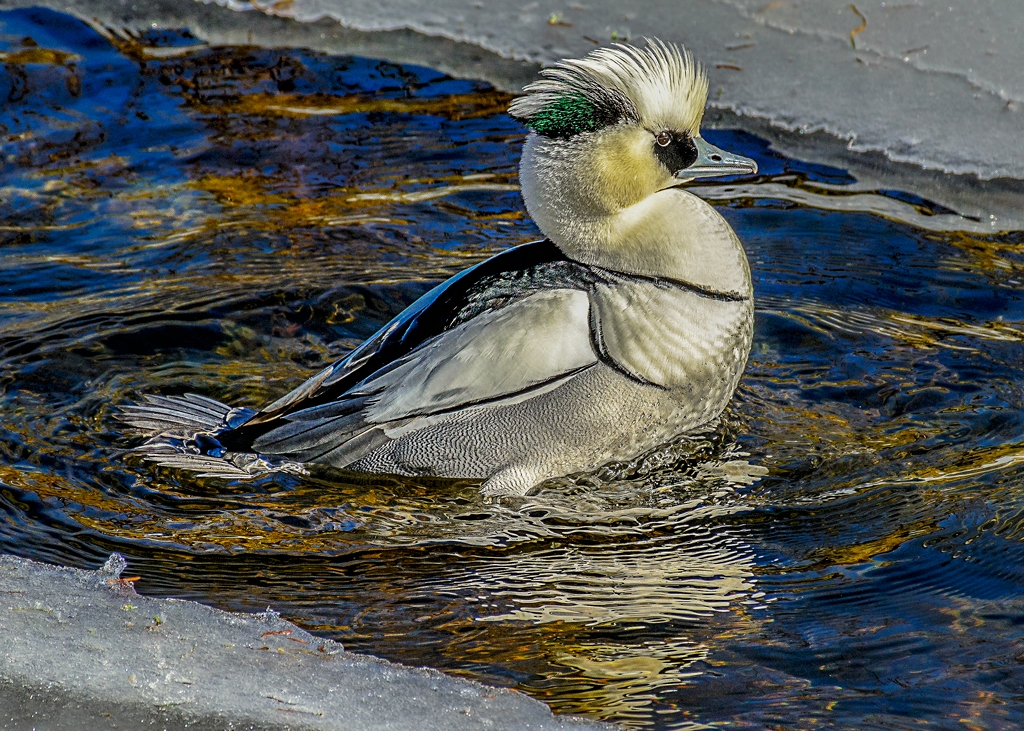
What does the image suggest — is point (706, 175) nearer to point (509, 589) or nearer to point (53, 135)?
point (509, 589)

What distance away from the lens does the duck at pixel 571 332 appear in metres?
4.21

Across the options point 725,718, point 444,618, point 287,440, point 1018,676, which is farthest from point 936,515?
point 287,440

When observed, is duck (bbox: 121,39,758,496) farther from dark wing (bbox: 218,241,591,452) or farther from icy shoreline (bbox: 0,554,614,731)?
icy shoreline (bbox: 0,554,614,731)

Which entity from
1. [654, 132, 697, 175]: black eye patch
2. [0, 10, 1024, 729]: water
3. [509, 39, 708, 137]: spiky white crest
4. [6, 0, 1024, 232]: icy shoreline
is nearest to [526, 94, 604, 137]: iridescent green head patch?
[509, 39, 708, 137]: spiky white crest

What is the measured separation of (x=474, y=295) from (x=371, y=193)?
240 cm

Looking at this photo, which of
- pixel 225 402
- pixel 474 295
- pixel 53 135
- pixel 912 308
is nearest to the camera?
pixel 474 295

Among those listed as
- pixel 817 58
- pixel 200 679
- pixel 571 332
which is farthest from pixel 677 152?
pixel 817 58

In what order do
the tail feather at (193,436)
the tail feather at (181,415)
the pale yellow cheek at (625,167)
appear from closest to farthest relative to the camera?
1. the pale yellow cheek at (625,167)
2. the tail feather at (193,436)
3. the tail feather at (181,415)

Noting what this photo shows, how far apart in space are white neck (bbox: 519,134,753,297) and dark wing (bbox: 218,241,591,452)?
12 cm

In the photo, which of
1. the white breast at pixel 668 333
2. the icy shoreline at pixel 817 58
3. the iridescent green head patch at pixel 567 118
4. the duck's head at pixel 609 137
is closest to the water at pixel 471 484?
the icy shoreline at pixel 817 58

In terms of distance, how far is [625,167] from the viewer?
430cm

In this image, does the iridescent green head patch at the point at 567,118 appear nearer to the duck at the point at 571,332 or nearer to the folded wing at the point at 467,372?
the duck at the point at 571,332

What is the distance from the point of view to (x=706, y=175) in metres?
4.43

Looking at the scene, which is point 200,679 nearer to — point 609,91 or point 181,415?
point 181,415
